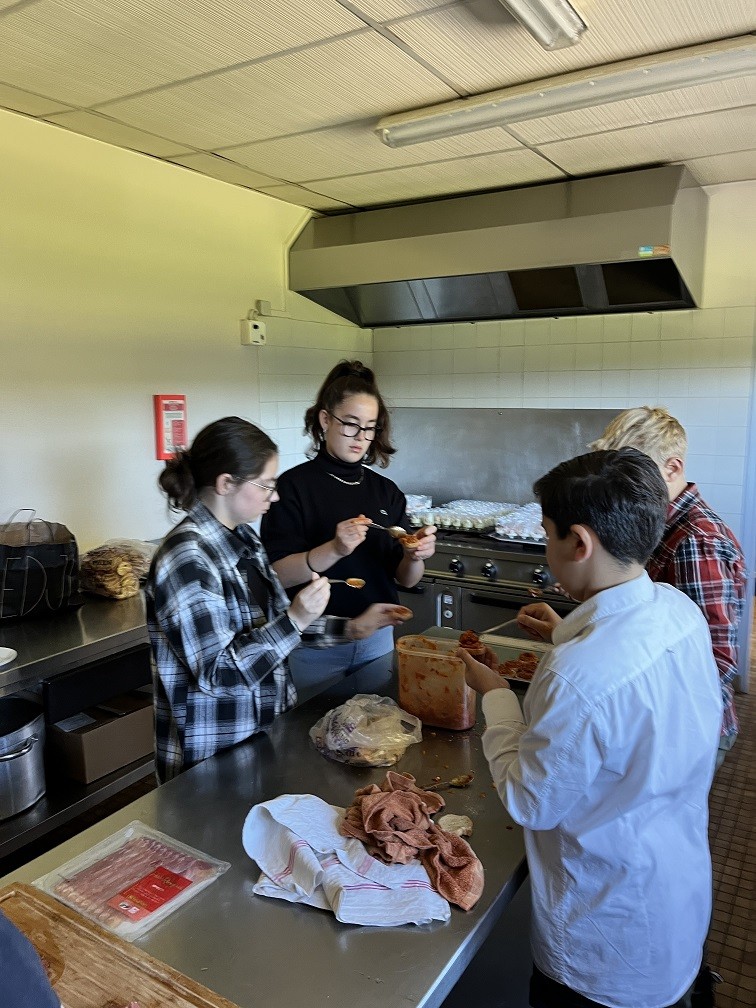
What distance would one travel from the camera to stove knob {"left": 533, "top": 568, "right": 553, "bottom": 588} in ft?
12.5

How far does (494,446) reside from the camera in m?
4.71

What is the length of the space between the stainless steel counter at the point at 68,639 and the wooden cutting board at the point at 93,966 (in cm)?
139

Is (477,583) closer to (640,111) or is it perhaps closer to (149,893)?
(640,111)

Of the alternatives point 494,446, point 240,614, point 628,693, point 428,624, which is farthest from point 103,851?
point 494,446

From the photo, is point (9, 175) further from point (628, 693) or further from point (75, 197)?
point (628, 693)

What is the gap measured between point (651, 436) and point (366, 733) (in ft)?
A: 3.46

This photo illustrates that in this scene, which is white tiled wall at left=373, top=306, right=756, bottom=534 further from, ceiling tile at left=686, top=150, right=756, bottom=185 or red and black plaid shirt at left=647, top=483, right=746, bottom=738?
red and black plaid shirt at left=647, top=483, right=746, bottom=738

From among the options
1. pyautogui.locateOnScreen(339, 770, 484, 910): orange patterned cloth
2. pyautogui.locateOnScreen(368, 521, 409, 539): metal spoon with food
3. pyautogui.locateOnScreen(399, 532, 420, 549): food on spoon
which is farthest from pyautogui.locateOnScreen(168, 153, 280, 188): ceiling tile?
pyautogui.locateOnScreen(339, 770, 484, 910): orange patterned cloth

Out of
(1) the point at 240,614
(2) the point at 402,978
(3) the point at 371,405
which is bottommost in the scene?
(2) the point at 402,978

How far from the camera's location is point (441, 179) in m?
3.66

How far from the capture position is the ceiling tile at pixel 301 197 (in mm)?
3936

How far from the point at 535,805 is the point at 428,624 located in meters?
3.16

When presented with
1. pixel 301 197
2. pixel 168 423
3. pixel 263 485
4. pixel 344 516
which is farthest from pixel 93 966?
pixel 301 197

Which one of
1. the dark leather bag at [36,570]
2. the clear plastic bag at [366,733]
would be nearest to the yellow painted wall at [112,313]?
the dark leather bag at [36,570]
